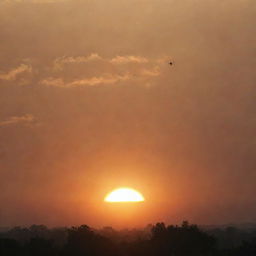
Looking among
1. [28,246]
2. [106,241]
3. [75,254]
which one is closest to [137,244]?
[106,241]

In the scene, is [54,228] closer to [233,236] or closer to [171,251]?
[233,236]

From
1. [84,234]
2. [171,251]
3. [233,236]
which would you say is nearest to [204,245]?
[171,251]

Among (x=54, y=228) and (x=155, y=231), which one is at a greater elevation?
(x=54, y=228)

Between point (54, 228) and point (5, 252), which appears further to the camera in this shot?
point (54, 228)

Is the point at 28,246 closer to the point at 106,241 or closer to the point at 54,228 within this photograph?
the point at 106,241

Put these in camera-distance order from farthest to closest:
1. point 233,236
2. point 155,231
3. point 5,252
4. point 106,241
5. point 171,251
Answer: point 233,236, point 155,231, point 171,251, point 106,241, point 5,252

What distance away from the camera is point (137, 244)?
253 feet

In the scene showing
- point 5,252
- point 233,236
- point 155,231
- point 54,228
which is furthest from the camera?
point 54,228

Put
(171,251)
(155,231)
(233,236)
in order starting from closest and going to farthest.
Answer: (171,251) → (155,231) → (233,236)

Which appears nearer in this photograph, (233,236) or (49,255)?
(49,255)

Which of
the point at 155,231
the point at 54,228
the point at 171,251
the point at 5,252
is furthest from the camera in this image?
the point at 54,228

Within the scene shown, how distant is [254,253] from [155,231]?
1609 cm

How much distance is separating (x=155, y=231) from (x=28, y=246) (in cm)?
2219

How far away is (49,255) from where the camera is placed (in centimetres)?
6912
